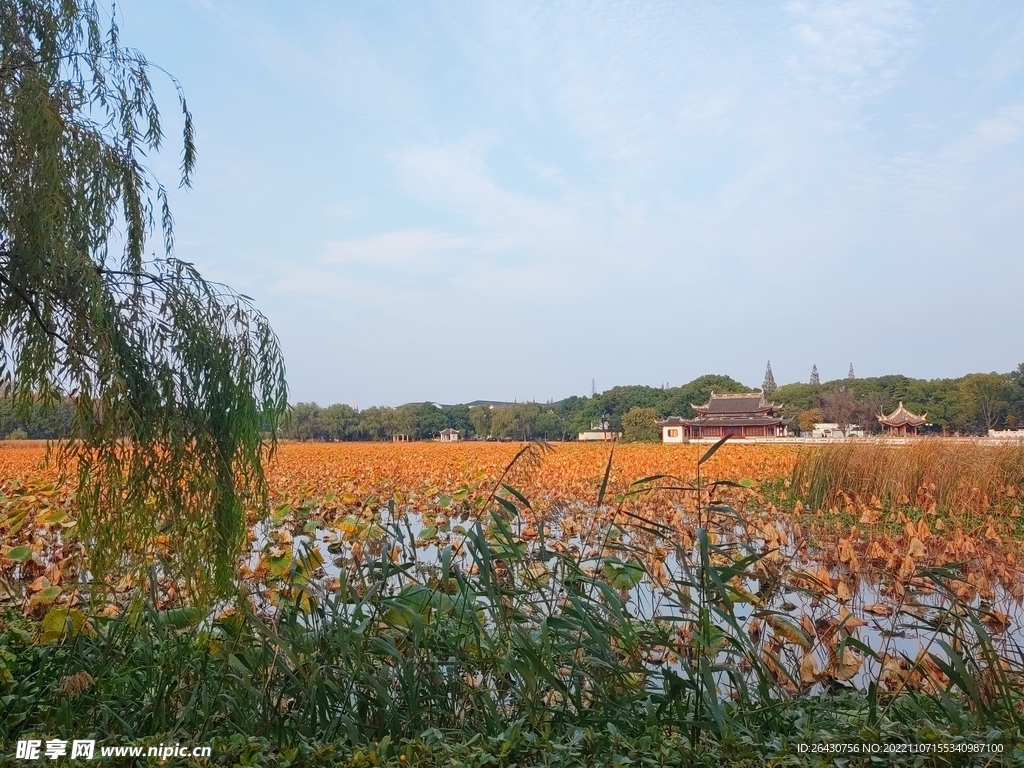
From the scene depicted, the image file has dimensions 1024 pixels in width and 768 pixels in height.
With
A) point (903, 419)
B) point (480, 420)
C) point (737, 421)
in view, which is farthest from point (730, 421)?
point (480, 420)

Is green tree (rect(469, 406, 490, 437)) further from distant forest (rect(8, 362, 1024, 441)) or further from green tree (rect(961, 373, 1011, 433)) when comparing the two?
green tree (rect(961, 373, 1011, 433))

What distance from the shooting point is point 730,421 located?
34.7 metres

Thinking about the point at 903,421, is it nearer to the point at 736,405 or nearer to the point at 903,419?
the point at 903,419

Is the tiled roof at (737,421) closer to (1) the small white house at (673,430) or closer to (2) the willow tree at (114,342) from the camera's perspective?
(1) the small white house at (673,430)

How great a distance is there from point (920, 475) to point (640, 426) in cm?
2713

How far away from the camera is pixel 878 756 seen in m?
2.21

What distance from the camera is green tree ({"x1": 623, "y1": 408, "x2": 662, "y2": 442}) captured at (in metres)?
35.5

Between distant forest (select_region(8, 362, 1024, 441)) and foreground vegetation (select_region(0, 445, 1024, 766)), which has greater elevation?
distant forest (select_region(8, 362, 1024, 441))

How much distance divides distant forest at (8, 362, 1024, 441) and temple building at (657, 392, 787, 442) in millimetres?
1297

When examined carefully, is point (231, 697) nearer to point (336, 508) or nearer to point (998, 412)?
point (336, 508)

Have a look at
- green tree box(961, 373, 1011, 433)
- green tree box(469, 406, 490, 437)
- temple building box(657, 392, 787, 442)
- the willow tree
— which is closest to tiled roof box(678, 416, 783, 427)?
temple building box(657, 392, 787, 442)

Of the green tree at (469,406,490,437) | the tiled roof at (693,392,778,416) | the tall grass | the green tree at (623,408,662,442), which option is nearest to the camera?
the tall grass

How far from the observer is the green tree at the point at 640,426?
3550 centimetres

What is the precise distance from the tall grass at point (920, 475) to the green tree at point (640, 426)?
83.3 ft
